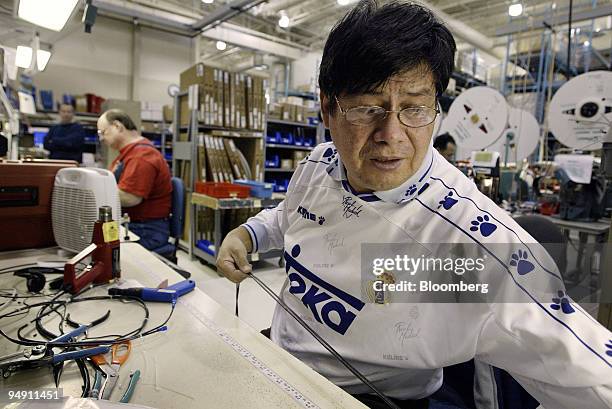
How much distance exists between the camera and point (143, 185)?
7.86 ft

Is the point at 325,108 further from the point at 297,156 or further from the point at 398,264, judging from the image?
the point at 297,156

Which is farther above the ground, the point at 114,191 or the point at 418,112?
the point at 418,112

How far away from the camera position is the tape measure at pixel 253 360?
0.61 meters

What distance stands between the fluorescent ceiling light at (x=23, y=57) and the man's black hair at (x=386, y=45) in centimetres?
254

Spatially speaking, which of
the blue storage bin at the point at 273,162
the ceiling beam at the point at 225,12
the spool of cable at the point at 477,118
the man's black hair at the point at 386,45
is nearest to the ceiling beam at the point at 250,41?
the ceiling beam at the point at 225,12

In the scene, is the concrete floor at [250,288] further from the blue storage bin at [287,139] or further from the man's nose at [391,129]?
the blue storage bin at [287,139]

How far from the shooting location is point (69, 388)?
619mm

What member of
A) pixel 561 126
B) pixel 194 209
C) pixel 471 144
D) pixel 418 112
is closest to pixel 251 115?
pixel 194 209

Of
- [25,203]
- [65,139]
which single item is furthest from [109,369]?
[65,139]

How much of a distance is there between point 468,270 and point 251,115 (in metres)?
3.92

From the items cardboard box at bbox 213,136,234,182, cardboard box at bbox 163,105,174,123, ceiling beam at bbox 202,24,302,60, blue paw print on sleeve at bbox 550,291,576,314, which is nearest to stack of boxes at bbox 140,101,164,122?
cardboard box at bbox 163,105,174,123

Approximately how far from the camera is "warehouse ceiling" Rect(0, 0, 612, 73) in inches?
227

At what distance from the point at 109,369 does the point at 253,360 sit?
0.26 meters

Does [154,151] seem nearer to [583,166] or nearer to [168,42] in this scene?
[583,166]
